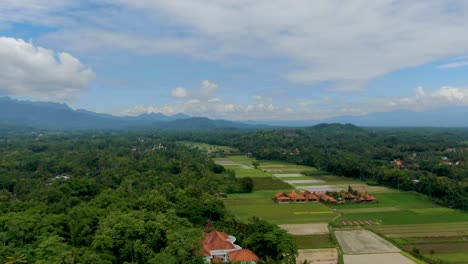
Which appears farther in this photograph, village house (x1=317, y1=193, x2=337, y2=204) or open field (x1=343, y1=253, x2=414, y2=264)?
village house (x1=317, y1=193, x2=337, y2=204)

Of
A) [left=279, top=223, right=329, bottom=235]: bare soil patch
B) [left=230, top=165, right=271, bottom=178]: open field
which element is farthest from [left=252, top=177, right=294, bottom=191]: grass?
[left=279, top=223, right=329, bottom=235]: bare soil patch

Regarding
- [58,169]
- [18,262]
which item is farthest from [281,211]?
[58,169]

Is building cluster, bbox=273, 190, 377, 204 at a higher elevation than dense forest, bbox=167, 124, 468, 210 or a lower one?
lower

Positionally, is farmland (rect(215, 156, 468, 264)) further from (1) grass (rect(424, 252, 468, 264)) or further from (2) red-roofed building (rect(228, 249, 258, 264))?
(2) red-roofed building (rect(228, 249, 258, 264))

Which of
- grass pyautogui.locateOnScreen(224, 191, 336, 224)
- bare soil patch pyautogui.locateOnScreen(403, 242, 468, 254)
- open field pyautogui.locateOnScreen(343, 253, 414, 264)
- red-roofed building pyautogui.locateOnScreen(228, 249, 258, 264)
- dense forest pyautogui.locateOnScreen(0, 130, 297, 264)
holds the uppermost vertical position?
dense forest pyautogui.locateOnScreen(0, 130, 297, 264)

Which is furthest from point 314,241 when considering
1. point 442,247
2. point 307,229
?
point 442,247

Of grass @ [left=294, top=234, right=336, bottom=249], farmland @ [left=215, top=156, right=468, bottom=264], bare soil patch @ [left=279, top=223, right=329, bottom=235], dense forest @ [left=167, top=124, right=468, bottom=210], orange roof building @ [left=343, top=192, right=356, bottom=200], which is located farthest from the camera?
orange roof building @ [left=343, top=192, right=356, bottom=200]

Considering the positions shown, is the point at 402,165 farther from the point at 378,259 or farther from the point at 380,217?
the point at 378,259

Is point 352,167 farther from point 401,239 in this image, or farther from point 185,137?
point 185,137
